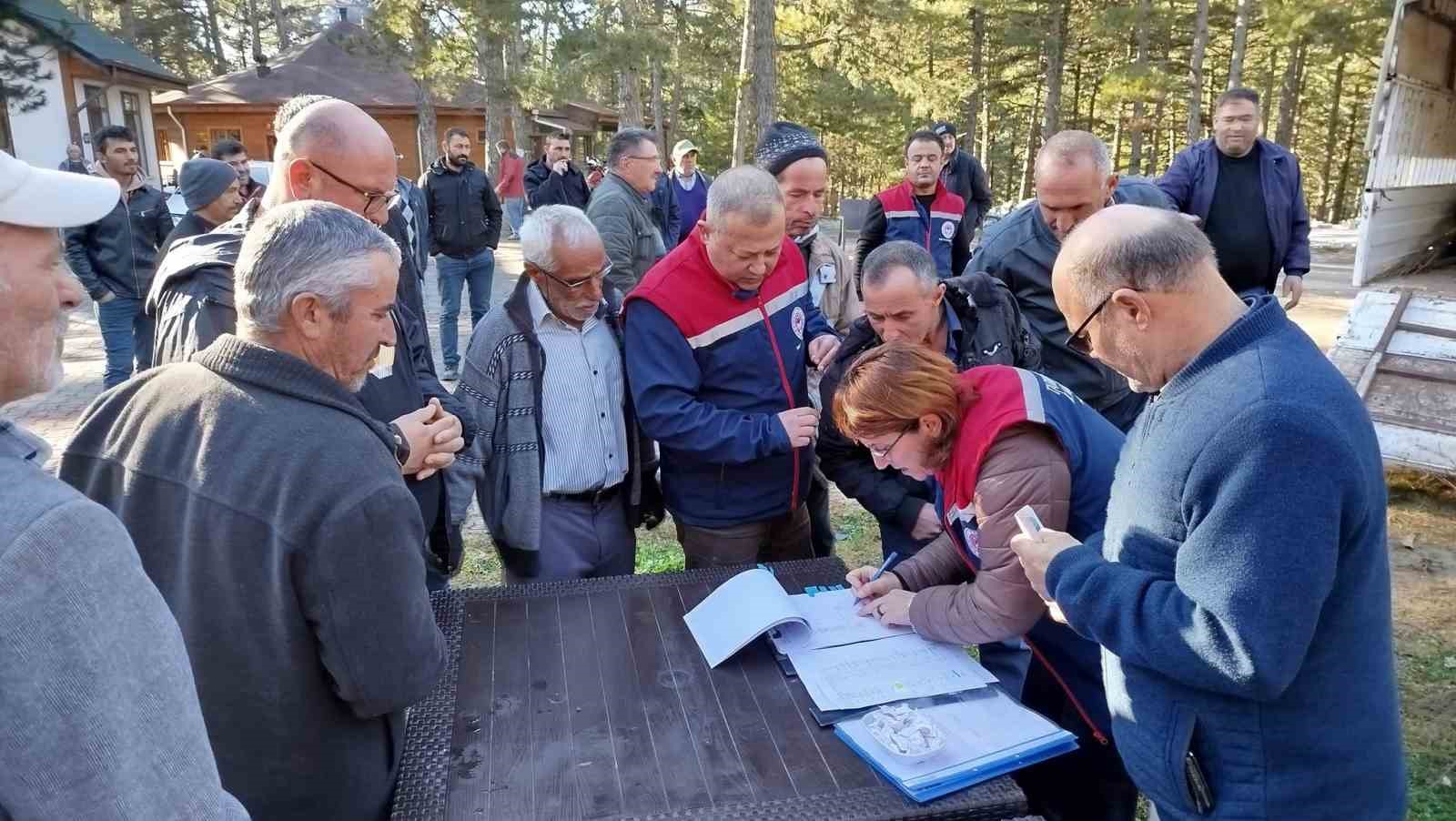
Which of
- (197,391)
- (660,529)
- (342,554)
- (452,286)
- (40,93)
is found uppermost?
(40,93)

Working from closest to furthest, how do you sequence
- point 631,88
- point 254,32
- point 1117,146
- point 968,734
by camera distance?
point 968,734, point 631,88, point 254,32, point 1117,146

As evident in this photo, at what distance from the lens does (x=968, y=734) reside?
1.67 m

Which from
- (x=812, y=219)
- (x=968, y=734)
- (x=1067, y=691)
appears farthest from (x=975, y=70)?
(x=968, y=734)

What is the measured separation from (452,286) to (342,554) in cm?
656

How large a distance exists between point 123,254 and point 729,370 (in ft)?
16.4

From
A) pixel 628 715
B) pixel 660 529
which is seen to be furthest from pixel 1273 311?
pixel 660 529

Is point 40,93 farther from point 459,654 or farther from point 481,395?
point 459,654

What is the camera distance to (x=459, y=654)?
204 centimetres

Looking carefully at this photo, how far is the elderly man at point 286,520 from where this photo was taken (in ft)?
4.55

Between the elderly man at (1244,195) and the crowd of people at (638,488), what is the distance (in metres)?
2.46

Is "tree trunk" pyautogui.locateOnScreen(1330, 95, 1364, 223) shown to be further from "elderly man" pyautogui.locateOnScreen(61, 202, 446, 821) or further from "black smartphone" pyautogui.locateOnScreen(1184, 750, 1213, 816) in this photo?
"elderly man" pyautogui.locateOnScreen(61, 202, 446, 821)

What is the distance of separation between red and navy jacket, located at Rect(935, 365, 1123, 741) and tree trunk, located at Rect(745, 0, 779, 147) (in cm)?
1093

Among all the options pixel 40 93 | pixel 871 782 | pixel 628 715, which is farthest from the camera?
pixel 40 93

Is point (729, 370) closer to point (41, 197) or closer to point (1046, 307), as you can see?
point (1046, 307)
